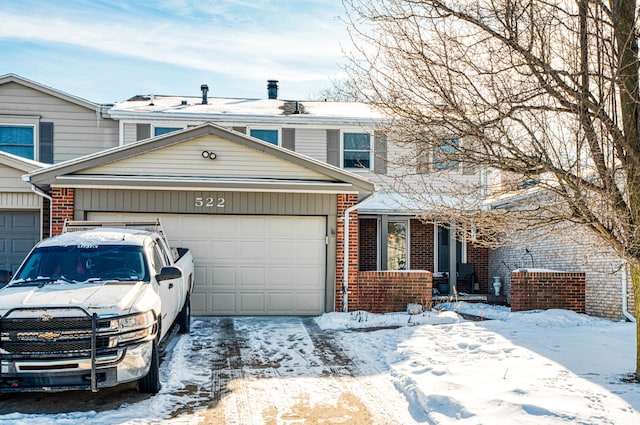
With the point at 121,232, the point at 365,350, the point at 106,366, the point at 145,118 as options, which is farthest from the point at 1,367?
the point at 145,118

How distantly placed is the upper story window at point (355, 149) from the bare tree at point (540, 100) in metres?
11.5

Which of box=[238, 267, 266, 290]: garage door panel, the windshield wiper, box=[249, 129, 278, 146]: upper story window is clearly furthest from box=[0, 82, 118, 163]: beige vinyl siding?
the windshield wiper

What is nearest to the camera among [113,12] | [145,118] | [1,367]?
[1,367]

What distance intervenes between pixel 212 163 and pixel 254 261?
7.63ft

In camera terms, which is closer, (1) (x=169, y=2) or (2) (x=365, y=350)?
(2) (x=365, y=350)

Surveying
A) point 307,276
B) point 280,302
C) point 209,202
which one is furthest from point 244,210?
point 280,302

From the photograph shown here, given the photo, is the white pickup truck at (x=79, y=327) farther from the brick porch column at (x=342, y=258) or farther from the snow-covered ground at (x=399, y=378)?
the brick porch column at (x=342, y=258)

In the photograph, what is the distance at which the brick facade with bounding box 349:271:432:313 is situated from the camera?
1402 cm

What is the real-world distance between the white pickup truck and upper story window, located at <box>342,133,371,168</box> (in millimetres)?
11333

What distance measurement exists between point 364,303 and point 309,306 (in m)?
1.23

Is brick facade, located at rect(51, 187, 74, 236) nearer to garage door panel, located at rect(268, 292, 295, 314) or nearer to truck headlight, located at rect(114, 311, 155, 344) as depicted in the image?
garage door panel, located at rect(268, 292, 295, 314)

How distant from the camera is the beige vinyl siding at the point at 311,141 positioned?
1906cm

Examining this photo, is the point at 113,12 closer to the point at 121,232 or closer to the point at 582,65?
the point at 121,232

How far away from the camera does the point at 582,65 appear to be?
22.4 ft
